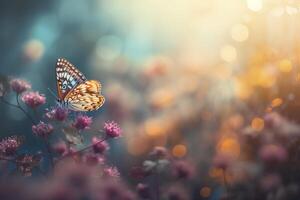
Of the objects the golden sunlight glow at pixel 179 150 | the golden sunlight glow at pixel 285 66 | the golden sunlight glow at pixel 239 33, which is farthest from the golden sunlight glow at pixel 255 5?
the golden sunlight glow at pixel 179 150

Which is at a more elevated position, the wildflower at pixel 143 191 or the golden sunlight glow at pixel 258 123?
the golden sunlight glow at pixel 258 123

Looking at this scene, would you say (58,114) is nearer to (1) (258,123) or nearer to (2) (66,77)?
(2) (66,77)

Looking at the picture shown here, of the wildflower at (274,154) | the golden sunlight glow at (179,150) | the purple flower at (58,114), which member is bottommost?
the wildflower at (274,154)

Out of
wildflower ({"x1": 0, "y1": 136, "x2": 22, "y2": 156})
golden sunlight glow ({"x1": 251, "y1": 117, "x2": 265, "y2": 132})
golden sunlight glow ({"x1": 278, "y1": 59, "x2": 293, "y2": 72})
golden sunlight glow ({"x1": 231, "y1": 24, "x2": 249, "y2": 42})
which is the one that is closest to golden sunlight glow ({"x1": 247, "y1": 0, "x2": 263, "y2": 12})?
golden sunlight glow ({"x1": 231, "y1": 24, "x2": 249, "y2": 42})

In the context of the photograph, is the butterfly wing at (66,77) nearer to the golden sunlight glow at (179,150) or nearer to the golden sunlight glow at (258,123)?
the golden sunlight glow at (179,150)

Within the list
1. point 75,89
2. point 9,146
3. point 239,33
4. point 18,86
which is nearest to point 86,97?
point 75,89

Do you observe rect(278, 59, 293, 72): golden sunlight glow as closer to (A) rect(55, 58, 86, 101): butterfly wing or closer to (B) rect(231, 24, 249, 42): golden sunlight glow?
(B) rect(231, 24, 249, 42): golden sunlight glow

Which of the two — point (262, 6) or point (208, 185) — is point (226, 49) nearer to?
point (262, 6)

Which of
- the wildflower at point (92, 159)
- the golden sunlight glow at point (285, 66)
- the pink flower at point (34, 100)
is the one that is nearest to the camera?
the wildflower at point (92, 159)
